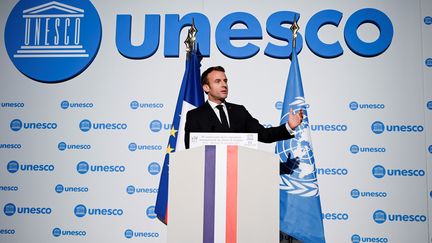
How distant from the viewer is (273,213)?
2156 millimetres

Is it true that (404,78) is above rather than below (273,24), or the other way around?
below

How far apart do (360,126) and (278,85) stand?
86 centimetres

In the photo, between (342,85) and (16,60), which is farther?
(16,60)

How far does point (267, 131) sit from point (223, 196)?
1402mm

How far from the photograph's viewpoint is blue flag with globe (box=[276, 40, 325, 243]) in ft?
11.4

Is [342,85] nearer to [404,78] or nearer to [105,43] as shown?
[404,78]


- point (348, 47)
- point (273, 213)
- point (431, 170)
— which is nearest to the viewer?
point (273, 213)

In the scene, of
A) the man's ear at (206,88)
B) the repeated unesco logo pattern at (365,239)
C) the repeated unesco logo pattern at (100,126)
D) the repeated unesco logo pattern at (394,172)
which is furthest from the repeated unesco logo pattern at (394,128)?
the repeated unesco logo pattern at (100,126)

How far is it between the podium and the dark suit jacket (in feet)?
3.77

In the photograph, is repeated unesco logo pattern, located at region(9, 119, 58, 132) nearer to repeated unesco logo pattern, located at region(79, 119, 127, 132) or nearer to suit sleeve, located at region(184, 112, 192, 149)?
repeated unesco logo pattern, located at region(79, 119, 127, 132)

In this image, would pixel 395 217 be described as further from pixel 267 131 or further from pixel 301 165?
pixel 267 131

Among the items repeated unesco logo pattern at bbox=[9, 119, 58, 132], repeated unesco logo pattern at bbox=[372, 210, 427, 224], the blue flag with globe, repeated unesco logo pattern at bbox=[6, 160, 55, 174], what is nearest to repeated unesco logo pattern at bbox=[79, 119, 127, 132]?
repeated unesco logo pattern at bbox=[9, 119, 58, 132]

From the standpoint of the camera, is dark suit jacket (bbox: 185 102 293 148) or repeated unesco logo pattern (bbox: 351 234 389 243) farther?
repeated unesco logo pattern (bbox: 351 234 389 243)

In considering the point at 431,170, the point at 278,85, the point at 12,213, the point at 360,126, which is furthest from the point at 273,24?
the point at 12,213
